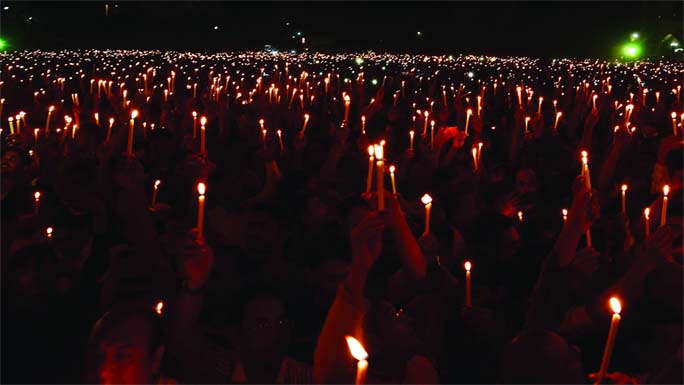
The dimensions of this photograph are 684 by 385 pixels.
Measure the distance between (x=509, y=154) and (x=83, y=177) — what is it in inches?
173

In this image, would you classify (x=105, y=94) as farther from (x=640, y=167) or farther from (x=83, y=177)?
(x=640, y=167)

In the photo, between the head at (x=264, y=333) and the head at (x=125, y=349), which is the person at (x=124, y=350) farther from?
the head at (x=264, y=333)

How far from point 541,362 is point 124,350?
1.54 meters

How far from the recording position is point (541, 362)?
9.07ft

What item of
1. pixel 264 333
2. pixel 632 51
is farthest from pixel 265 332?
pixel 632 51

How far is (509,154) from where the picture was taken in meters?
7.85

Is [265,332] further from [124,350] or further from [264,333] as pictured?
[124,350]

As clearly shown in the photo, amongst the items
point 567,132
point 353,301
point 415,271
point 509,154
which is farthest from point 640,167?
point 353,301

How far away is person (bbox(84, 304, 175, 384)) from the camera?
258 cm

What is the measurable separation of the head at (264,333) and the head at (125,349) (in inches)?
16.0

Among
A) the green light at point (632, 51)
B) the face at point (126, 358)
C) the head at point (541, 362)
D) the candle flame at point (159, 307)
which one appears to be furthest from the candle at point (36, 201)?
the green light at point (632, 51)

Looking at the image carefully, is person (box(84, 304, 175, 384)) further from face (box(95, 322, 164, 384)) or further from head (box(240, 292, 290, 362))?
head (box(240, 292, 290, 362))

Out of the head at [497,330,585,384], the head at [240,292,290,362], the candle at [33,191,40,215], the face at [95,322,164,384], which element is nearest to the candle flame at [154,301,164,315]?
the head at [240,292,290,362]

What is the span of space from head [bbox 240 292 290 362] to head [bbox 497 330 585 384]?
932mm
